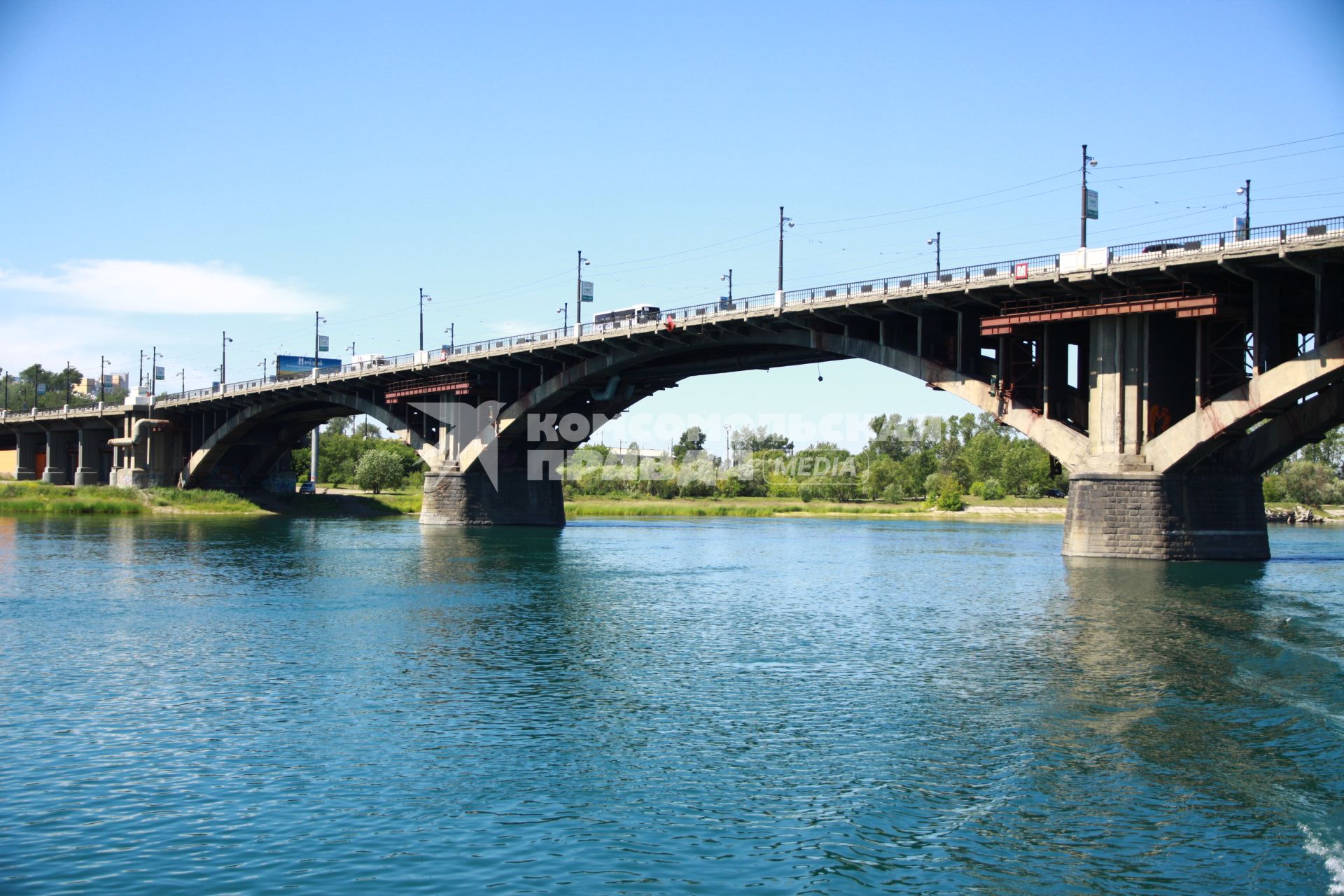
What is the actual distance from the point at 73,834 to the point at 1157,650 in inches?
934

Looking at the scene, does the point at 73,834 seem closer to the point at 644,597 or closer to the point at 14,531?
the point at 644,597

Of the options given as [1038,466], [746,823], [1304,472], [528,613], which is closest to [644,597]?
[528,613]

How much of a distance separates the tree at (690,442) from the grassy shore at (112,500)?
81416 mm

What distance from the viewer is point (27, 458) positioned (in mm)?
139250

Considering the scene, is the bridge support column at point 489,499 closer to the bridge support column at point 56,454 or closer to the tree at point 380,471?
the tree at point 380,471

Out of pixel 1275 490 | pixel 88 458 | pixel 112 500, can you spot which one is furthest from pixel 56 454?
pixel 1275 490

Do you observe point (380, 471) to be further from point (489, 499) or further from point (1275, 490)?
point (1275, 490)

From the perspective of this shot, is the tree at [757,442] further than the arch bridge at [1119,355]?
Yes

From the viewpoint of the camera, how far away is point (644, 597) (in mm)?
41906

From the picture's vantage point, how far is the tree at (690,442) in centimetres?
18388

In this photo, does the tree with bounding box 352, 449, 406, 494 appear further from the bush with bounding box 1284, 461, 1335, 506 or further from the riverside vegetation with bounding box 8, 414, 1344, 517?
the bush with bounding box 1284, 461, 1335, 506

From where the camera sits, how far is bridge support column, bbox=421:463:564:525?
3460 inches

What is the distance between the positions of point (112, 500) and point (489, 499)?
3860cm

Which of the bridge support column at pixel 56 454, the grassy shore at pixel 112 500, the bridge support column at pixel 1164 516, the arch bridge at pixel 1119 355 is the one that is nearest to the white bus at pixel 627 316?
the arch bridge at pixel 1119 355
